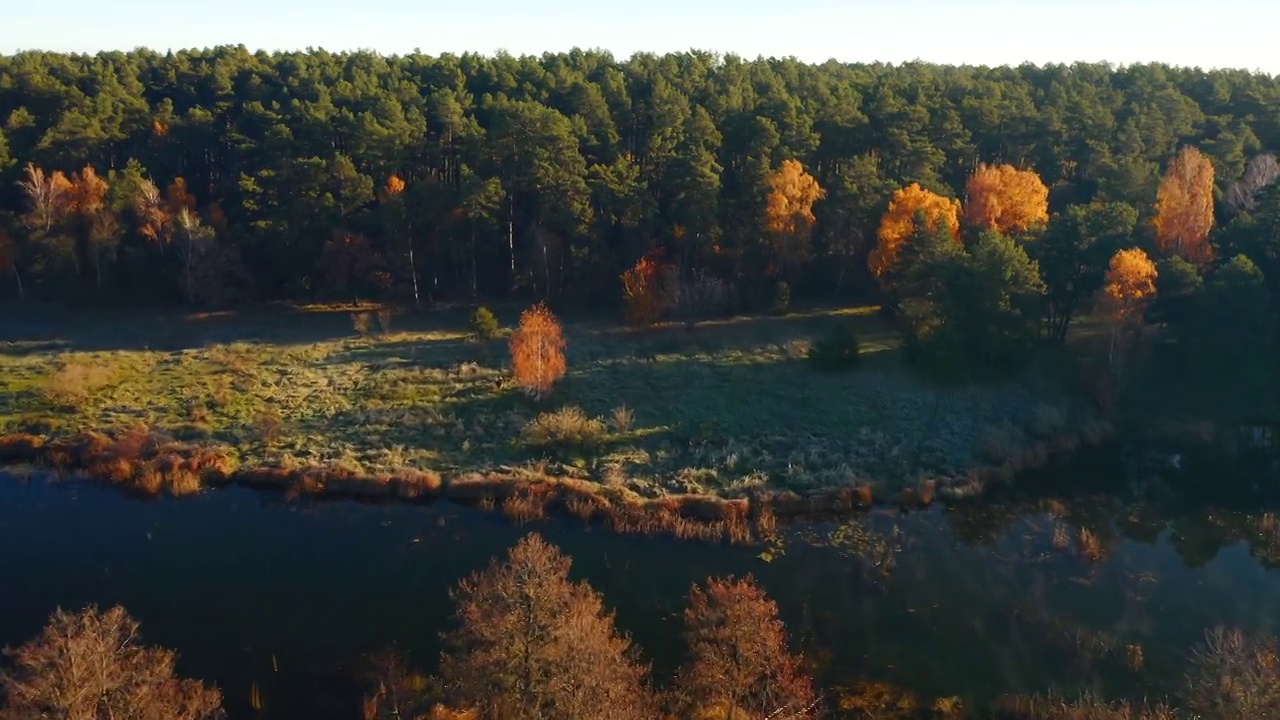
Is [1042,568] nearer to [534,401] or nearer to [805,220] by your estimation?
[534,401]

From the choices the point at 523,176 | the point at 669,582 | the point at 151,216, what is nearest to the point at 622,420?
the point at 669,582

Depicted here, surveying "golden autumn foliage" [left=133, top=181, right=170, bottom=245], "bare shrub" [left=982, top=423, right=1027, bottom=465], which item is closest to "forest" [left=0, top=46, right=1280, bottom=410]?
"golden autumn foliage" [left=133, top=181, right=170, bottom=245]

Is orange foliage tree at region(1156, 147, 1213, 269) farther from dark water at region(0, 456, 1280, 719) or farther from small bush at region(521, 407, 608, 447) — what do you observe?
small bush at region(521, 407, 608, 447)

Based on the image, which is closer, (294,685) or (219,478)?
(294,685)

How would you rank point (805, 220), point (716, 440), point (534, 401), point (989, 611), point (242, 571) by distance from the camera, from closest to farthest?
1. point (989, 611)
2. point (242, 571)
3. point (716, 440)
4. point (534, 401)
5. point (805, 220)

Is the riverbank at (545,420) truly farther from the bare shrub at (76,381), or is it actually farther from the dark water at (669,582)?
the dark water at (669,582)

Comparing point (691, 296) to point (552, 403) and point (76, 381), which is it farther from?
point (76, 381)

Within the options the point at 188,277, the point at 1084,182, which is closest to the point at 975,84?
the point at 1084,182

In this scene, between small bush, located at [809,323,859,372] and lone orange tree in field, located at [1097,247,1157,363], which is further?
small bush, located at [809,323,859,372]
